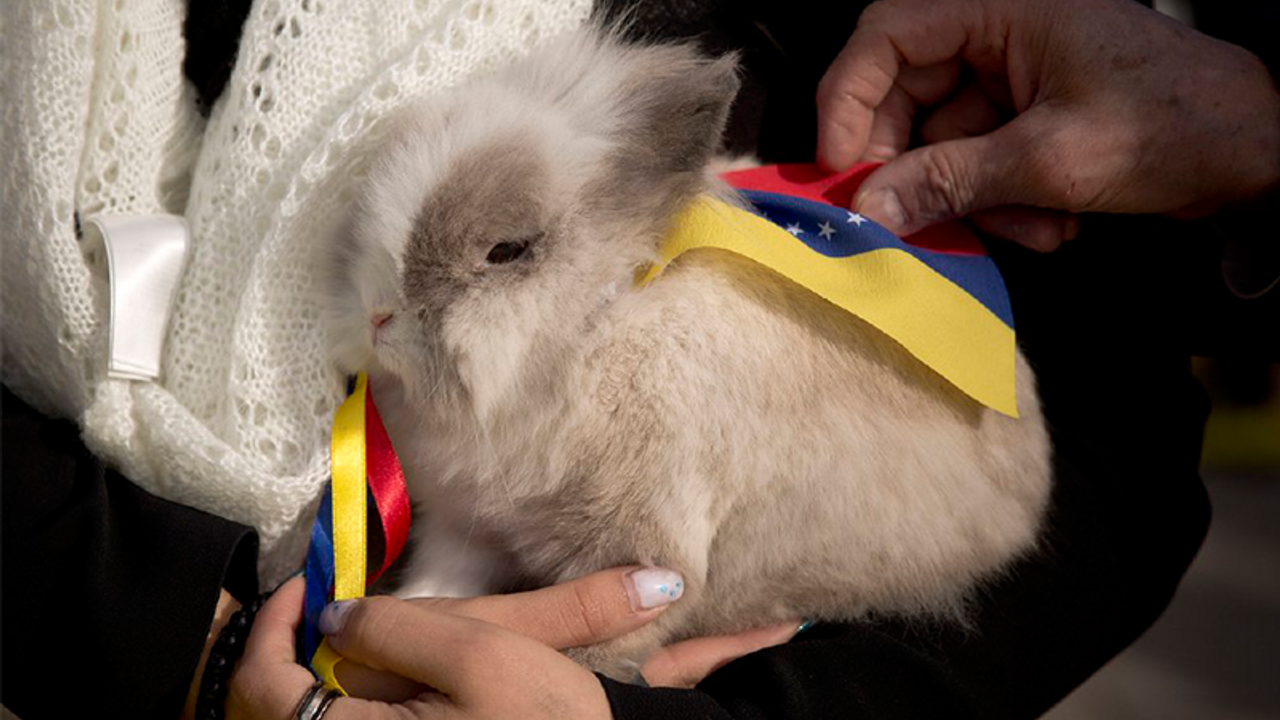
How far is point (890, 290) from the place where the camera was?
0.87 metres

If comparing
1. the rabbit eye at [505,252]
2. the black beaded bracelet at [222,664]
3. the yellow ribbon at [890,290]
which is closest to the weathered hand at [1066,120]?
the yellow ribbon at [890,290]

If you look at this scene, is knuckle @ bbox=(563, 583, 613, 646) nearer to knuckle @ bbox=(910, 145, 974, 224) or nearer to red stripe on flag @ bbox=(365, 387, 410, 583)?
red stripe on flag @ bbox=(365, 387, 410, 583)

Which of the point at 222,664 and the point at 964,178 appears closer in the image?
the point at 222,664

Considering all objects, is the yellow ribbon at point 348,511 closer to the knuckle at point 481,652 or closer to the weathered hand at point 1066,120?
the knuckle at point 481,652

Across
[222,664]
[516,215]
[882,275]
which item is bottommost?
[222,664]

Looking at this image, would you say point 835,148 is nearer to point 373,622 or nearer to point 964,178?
point 964,178

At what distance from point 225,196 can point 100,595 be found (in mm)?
356

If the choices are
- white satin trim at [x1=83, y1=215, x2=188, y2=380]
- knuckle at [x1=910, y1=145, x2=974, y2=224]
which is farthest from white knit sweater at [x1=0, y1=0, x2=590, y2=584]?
knuckle at [x1=910, y1=145, x2=974, y2=224]

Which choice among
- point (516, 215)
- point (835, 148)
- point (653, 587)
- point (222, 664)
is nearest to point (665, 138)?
point (516, 215)

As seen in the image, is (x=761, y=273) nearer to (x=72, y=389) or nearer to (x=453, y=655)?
(x=453, y=655)

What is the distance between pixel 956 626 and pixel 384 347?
616 mm

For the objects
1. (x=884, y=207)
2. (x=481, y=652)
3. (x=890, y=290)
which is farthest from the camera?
(x=884, y=207)

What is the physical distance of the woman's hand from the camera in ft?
2.51

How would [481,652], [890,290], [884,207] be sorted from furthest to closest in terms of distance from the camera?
[884,207] < [890,290] < [481,652]
